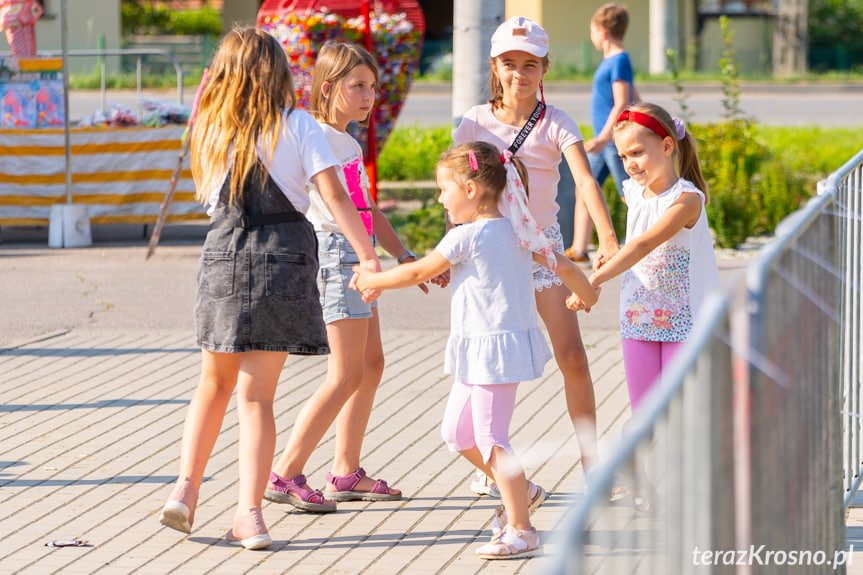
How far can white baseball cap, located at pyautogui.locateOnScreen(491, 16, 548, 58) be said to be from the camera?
15.0 feet

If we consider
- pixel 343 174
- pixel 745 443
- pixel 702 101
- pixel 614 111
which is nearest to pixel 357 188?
pixel 343 174

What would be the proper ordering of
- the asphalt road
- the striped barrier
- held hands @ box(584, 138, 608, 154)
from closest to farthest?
held hands @ box(584, 138, 608, 154) < the striped barrier < the asphalt road

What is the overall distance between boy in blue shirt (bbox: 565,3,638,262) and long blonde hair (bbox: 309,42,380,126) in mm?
4834

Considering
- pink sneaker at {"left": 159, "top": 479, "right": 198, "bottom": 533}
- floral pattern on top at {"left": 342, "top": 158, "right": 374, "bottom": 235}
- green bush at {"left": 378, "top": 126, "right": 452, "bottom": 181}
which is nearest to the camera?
pink sneaker at {"left": 159, "top": 479, "right": 198, "bottom": 533}

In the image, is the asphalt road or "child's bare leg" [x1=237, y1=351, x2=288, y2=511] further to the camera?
the asphalt road

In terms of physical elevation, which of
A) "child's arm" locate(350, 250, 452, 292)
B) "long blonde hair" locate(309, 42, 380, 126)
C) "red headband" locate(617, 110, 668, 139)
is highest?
"long blonde hair" locate(309, 42, 380, 126)

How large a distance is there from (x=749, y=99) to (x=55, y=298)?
74.1 ft

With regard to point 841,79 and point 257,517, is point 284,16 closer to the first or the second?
point 257,517

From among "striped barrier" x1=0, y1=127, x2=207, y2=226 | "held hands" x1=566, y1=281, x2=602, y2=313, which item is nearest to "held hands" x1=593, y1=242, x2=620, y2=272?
"held hands" x1=566, y1=281, x2=602, y2=313

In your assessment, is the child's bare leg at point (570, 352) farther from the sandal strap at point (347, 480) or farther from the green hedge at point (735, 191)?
the green hedge at point (735, 191)

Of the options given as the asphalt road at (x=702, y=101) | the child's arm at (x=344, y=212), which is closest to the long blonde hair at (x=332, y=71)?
the child's arm at (x=344, y=212)

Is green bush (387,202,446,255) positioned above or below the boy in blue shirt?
below

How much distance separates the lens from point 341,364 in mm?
4566

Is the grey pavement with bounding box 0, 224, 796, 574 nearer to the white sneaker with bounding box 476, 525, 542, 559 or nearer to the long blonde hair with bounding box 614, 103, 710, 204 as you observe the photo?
the white sneaker with bounding box 476, 525, 542, 559
